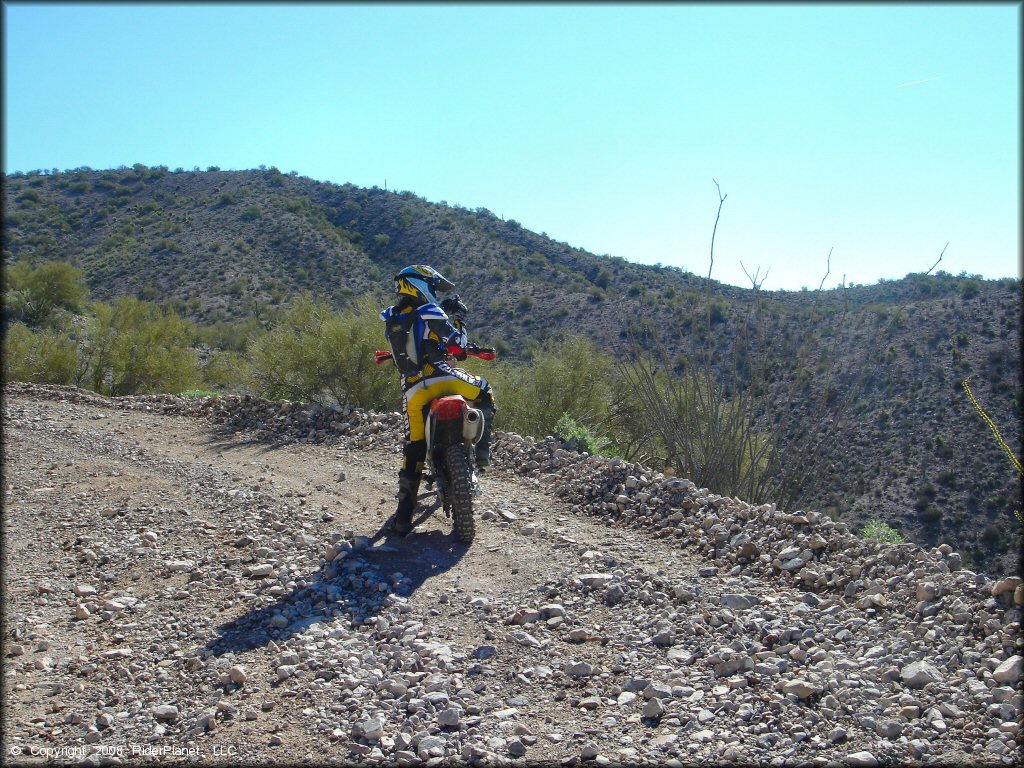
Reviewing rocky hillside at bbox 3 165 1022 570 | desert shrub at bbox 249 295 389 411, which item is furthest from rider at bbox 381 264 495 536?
desert shrub at bbox 249 295 389 411

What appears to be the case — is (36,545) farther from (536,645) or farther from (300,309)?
(300,309)

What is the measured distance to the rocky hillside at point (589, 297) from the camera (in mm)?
15711

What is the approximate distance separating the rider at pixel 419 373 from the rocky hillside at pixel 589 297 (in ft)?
11.3

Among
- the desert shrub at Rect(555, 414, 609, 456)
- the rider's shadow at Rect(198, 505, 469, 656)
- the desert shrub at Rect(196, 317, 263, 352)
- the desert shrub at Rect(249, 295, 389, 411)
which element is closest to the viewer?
the rider's shadow at Rect(198, 505, 469, 656)

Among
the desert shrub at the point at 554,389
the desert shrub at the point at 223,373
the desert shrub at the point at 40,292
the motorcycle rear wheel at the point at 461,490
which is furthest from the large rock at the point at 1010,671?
the desert shrub at the point at 40,292

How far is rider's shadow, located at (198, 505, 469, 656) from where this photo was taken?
4.39 metres

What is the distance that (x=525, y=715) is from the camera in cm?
350

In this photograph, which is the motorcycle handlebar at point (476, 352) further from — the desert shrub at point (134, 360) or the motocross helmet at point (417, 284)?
the desert shrub at point (134, 360)

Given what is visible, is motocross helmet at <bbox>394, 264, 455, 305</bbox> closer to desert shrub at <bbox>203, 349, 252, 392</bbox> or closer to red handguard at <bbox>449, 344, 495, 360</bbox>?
red handguard at <bbox>449, 344, 495, 360</bbox>

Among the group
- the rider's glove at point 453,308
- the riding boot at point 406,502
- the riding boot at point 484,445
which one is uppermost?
the rider's glove at point 453,308

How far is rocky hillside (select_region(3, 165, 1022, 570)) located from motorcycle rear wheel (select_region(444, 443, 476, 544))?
377 cm

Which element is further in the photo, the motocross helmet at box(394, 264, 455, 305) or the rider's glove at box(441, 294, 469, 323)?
the rider's glove at box(441, 294, 469, 323)

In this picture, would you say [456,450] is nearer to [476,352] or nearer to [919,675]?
[476,352]

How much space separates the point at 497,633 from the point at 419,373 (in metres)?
2.30
